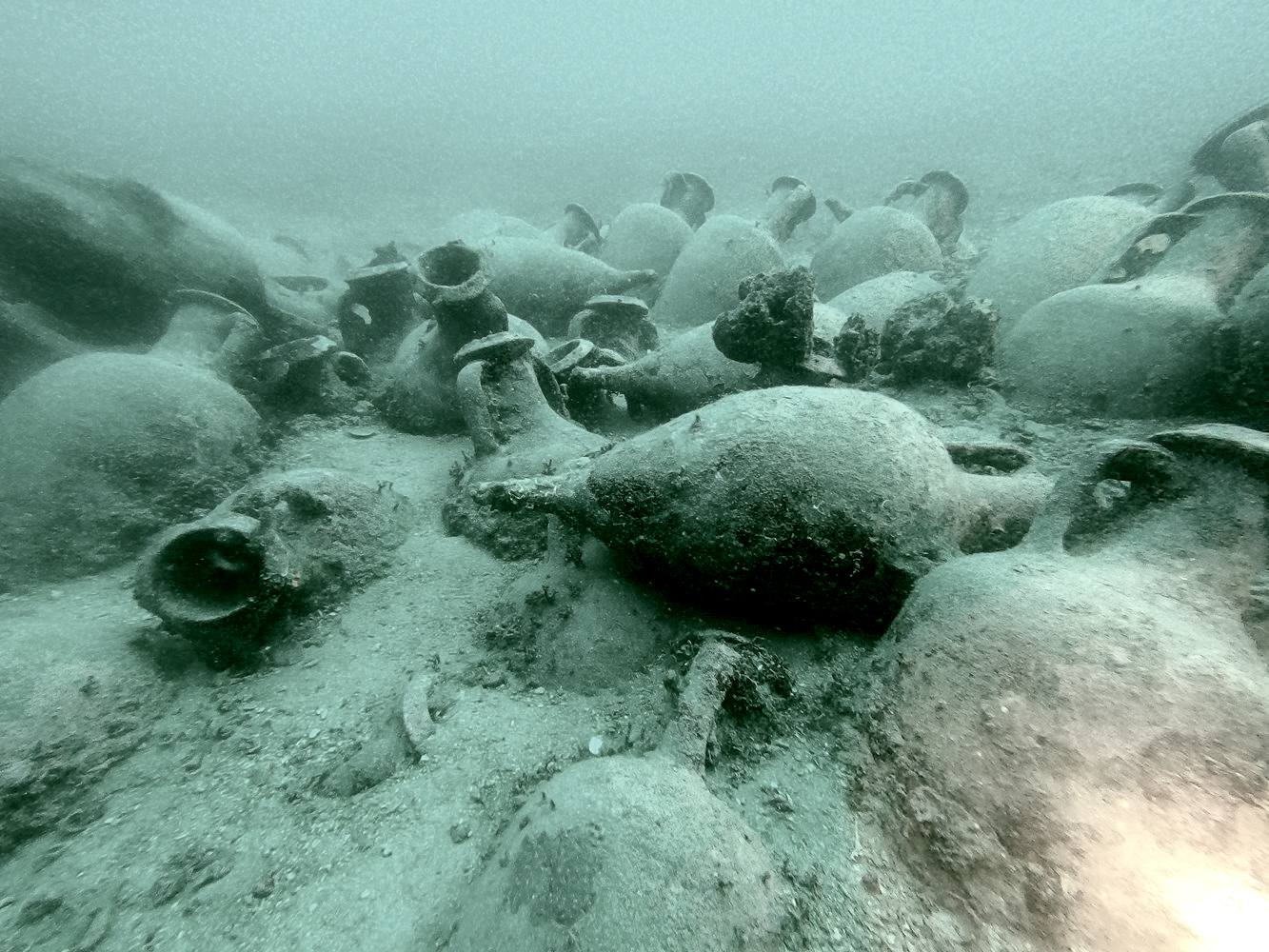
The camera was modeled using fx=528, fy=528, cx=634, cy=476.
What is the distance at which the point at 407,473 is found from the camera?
11.1 ft

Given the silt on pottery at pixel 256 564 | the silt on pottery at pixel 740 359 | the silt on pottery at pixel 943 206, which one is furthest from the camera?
the silt on pottery at pixel 943 206

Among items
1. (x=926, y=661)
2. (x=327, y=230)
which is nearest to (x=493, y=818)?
(x=926, y=661)

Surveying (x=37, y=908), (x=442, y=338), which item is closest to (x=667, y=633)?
(x=37, y=908)

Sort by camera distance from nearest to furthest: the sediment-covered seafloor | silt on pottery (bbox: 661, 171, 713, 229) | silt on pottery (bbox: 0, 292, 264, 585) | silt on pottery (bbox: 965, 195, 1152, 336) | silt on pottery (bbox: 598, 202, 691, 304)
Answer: the sediment-covered seafloor
silt on pottery (bbox: 0, 292, 264, 585)
silt on pottery (bbox: 965, 195, 1152, 336)
silt on pottery (bbox: 598, 202, 691, 304)
silt on pottery (bbox: 661, 171, 713, 229)

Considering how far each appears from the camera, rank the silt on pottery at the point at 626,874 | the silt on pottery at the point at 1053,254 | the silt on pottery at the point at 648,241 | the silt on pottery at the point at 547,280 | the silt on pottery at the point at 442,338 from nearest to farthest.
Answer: the silt on pottery at the point at 626,874, the silt on pottery at the point at 442,338, the silt on pottery at the point at 1053,254, the silt on pottery at the point at 547,280, the silt on pottery at the point at 648,241

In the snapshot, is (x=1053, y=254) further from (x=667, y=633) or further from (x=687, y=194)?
(x=687, y=194)

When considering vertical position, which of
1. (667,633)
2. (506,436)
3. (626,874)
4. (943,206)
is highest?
(943,206)

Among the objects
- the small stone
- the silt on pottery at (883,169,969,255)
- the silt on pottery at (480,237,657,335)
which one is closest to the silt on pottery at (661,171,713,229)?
the silt on pottery at (883,169,969,255)

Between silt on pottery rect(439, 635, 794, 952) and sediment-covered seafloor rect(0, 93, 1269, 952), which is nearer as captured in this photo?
silt on pottery rect(439, 635, 794, 952)

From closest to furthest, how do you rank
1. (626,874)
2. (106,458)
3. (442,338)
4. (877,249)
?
(626,874)
(106,458)
(442,338)
(877,249)

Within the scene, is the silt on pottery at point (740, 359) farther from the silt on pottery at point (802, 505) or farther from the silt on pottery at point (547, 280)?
the silt on pottery at point (547, 280)

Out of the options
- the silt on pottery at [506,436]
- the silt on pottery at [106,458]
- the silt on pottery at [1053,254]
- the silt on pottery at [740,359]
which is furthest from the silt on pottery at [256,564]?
the silt on pottery at [1053,254]

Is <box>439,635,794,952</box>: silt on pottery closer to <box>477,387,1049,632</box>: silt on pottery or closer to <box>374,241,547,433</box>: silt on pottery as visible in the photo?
<box>477,387,1049,632</box>: silt on pottery

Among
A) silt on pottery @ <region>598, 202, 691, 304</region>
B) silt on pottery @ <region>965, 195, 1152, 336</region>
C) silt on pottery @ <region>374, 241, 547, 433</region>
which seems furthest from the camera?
silt on pottery @ <region>598, 202, 691, 304</region>
